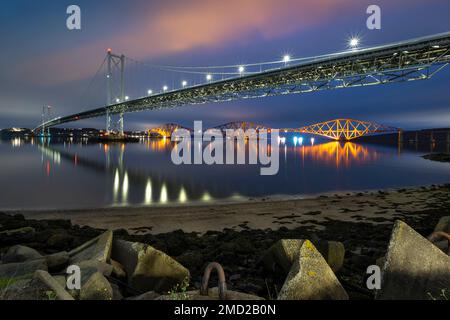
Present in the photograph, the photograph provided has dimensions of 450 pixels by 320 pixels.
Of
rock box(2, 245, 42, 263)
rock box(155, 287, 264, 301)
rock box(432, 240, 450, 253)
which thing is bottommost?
rock box(2, 245, 42, 263)

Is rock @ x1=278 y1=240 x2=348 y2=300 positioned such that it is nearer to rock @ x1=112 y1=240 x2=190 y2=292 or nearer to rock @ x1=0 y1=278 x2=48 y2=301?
rock @ x1=112 y1=240 x2=190 y2=292

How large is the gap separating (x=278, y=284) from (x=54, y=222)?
7226 millimetres

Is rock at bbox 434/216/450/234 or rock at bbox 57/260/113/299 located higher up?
rock at bbox 434/216/450/234

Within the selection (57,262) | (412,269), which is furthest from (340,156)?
(57,262)

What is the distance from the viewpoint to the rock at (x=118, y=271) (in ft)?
13.5

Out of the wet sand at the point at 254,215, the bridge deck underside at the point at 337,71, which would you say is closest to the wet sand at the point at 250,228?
the wet sand at the point at 254,215

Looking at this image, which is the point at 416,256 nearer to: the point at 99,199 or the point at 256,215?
the point at 256,215

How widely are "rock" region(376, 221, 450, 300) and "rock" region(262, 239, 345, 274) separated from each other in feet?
4.23

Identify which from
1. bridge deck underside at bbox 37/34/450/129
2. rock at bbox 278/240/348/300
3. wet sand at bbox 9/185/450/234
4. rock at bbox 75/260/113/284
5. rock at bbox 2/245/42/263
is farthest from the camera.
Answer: bridge deck underside at bbox 37/34/450/129

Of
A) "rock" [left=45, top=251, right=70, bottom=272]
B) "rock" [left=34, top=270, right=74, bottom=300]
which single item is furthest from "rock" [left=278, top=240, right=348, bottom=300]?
"rock" [left=45, top=251, right=70, bottom=272]

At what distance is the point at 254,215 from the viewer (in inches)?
437

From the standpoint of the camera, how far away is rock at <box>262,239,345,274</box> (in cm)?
445

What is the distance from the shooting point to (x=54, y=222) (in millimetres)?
9125

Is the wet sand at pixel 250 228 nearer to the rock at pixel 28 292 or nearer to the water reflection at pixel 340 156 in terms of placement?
the rock at pixel 28 292
